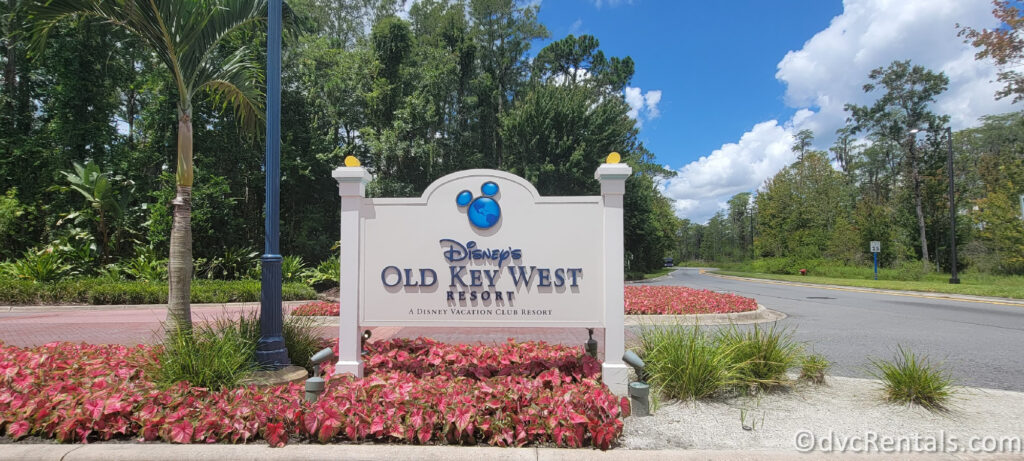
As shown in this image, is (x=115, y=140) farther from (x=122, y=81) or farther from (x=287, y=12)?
(x=287, y=12)

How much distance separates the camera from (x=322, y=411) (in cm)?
346

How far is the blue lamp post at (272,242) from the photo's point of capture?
15.6 feet

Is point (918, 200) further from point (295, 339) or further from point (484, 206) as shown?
point (295, 339)

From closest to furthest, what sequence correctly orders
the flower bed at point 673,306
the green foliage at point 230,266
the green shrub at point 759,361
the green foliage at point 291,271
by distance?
the green shrub at point 759,361
the flower bed at point 673,306
the green foliage at point 291,271
the green foliage at point 230,266

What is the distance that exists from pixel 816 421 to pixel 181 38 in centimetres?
750

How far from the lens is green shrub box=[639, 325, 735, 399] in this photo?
434cm

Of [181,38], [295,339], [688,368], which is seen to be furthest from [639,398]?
[181,38]

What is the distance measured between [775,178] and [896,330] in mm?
40752

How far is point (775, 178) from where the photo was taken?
45.1 m

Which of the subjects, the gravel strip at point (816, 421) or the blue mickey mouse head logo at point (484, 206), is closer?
the gravel strip at point (816, 421)

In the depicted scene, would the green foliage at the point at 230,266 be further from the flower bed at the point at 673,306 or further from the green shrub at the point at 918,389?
the green shrub at the point at 918,389

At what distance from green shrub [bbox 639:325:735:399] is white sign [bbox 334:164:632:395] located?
0.53 m

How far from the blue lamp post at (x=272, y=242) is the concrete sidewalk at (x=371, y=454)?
1.55m

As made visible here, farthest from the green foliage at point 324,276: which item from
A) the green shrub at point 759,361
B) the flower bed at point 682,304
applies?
the green shrub at point 759,361
